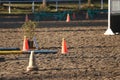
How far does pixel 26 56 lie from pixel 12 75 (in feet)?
10.9

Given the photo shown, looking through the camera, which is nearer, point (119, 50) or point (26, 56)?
point (26, 56)

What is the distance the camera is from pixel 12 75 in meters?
11.2

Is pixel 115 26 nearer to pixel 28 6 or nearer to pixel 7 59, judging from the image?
pixel 7 59

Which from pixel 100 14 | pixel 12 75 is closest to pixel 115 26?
pixel 12 75

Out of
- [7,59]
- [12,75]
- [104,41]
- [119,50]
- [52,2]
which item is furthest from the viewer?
[52,2]

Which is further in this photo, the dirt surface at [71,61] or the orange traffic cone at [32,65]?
the orange traffic cone at [32,65]

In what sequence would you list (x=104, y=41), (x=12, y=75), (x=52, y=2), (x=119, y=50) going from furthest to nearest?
(x=52, y=2), (x=104, y=41), (x=119, y=50), (x=12, y=75)

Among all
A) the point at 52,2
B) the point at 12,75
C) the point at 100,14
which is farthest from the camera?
the point at 52,2

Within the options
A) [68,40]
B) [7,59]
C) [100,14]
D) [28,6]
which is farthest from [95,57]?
[28,6]

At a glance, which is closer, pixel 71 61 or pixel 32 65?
pixel 32 65

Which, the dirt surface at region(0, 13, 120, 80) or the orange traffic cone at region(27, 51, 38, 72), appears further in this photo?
the orange traffic cone at region(27, 51, 38, 72)

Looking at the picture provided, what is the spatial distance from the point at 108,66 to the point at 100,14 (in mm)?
25340

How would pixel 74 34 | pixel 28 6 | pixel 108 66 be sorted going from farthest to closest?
pixel 28 6 < pixel 74 34 < pixel 108 66

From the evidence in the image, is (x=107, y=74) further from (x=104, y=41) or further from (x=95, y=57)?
(x=104, y=41)
